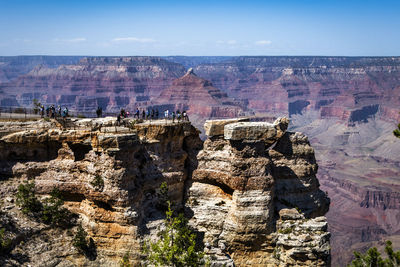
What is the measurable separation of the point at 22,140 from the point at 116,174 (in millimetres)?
8707

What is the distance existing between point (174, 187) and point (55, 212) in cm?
968

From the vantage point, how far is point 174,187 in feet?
116

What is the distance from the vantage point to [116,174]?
97.0ft

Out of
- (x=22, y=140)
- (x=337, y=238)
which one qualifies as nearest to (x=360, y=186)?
(x=337, y=238)

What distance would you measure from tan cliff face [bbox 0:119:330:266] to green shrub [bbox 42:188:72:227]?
2.39 feet

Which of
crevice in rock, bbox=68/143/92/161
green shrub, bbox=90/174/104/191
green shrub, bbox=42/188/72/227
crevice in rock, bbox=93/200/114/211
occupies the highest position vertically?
crevice in rock, bbox=68/143/92/161

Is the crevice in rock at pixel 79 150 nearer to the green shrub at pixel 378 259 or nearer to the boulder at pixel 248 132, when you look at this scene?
the boulder at pixel 248 132

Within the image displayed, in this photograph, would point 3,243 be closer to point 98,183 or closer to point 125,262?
point 98,183

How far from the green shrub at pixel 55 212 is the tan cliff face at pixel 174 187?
727 millimetres

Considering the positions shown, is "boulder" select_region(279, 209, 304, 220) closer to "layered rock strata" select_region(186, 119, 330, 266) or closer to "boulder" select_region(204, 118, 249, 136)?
"layered rock strata" select_region(186, 119, 330, 266)

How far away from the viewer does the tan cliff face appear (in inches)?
1166

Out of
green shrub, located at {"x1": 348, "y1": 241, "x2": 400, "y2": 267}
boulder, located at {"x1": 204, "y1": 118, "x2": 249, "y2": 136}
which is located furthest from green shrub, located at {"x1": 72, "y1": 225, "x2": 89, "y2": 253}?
green shrub, located at {"x1": 348, "y1": 241, "x2": 400, "y2": 267}

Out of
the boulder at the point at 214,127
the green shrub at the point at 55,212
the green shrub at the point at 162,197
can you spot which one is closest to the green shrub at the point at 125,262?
the green shrub at the point at 55,212

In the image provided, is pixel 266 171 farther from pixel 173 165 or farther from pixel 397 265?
pixel 397 265
